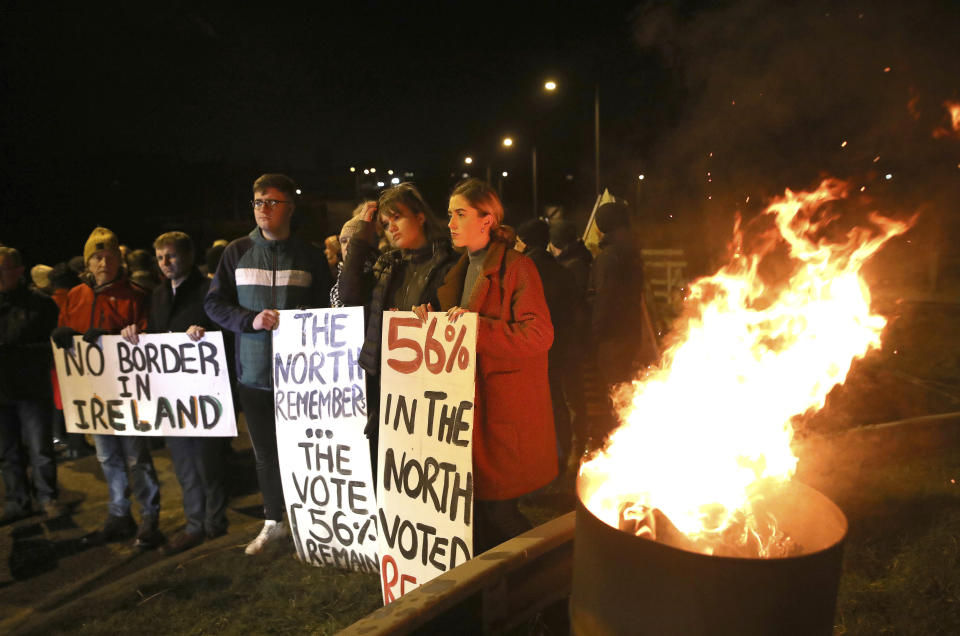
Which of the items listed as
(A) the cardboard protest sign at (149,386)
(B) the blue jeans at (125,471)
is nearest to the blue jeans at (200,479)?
(A) the cardboard protest sign at (149,386)

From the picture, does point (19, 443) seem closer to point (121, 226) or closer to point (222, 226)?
point (121, 226)

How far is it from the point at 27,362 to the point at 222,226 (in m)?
35.9

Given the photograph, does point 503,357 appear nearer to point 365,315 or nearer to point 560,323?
point 365,315

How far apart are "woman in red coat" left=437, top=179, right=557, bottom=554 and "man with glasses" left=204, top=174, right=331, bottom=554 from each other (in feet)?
4.91

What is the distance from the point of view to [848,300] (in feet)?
11.8

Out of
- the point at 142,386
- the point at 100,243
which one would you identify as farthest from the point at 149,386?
the point at 100,243

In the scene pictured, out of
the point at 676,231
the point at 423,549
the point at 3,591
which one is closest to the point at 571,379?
the point at 423,549

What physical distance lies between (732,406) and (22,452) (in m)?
5.89

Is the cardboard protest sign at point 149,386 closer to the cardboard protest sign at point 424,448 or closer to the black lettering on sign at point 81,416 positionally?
the black lettering on sign at point 81,416

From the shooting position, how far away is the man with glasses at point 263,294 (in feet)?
13.1

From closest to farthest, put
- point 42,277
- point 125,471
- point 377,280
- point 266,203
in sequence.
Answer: point 377,280 < point 266,203 < point 125,471 < point 42,277

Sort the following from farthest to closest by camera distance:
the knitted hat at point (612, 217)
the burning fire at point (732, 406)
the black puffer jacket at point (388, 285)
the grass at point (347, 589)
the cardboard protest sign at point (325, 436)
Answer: the knitted hat at point (612, 217)
the cardboard protest sign at point (325, 436)
the black puffer jacket at point (388, 285)
the grass at point (347, 589)
the burning fire at point (732, 406)

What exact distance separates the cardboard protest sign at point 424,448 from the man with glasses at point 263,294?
42.5 inches

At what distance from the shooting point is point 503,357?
2971 mm
